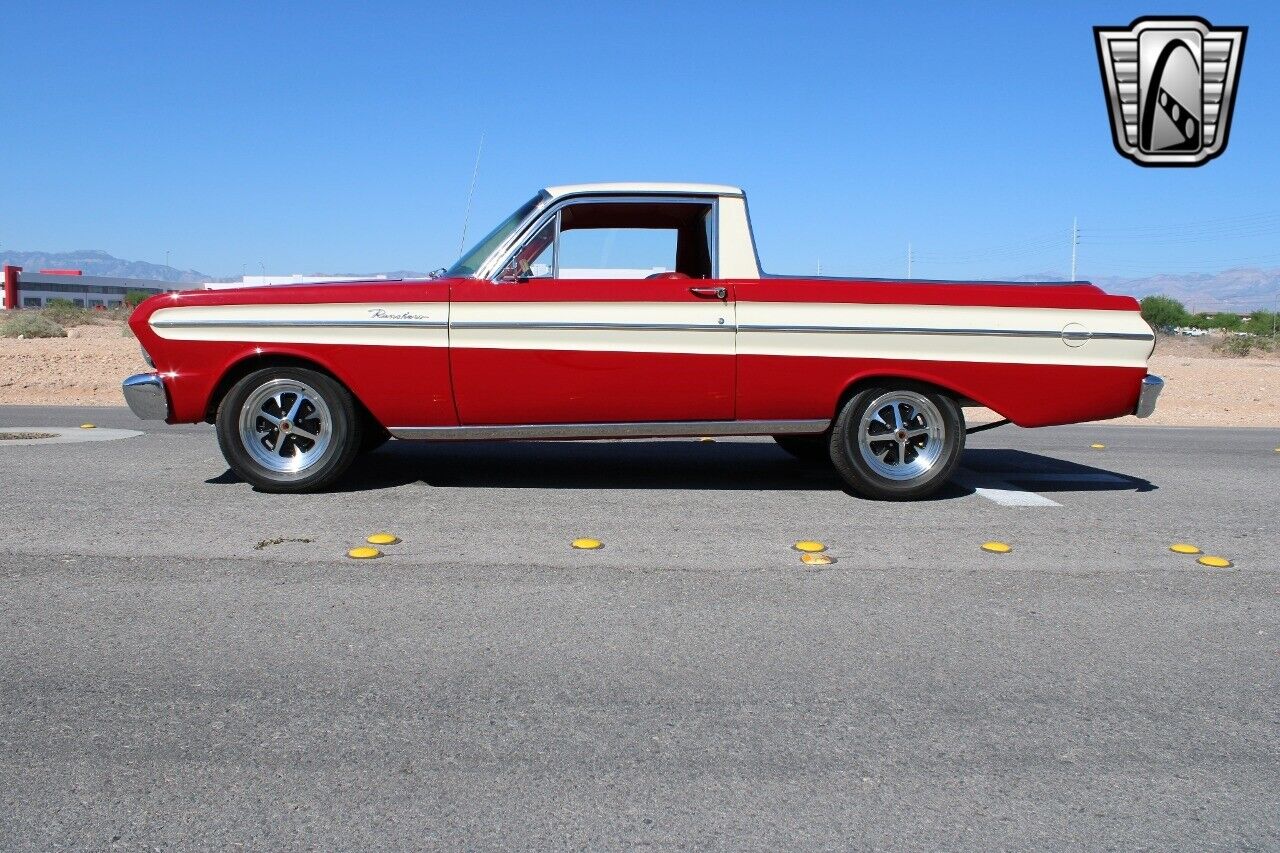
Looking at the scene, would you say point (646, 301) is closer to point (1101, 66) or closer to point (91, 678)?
point (91, 678)

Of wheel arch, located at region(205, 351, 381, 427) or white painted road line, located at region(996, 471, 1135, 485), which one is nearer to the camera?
wheel arch, located at region(205, 351, 381, 427)

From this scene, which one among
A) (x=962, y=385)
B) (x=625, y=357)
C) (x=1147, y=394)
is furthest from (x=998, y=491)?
(x=625, y=357)

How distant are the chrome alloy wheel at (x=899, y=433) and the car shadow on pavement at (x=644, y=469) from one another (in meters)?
0.28

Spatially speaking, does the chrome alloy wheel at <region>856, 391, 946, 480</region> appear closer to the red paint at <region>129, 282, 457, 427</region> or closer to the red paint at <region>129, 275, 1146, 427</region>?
the red paint at <region>129, 275, 1146, 427</region>

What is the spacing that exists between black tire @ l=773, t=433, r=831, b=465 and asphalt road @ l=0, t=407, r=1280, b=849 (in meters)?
1.27

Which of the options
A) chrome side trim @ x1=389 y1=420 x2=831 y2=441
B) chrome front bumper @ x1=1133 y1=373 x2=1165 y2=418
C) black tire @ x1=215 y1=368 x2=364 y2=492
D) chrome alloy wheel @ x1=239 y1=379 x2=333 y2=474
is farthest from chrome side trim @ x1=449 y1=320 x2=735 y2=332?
chrome front bumper @ x1=1133 y1=373 x2=1165 y2=418

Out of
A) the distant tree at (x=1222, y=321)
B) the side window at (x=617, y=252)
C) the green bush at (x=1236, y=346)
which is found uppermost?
the side window at (x=617, y=252)

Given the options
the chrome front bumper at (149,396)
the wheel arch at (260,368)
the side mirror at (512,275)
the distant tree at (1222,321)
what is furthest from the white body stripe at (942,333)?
the distant tree at (1222,321)

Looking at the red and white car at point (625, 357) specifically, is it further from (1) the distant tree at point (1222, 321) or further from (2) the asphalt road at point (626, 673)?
(1) the distant tree at point (1222, 321)

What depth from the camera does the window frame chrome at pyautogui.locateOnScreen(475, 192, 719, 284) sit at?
6551 mm

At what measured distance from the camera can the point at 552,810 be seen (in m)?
2.77

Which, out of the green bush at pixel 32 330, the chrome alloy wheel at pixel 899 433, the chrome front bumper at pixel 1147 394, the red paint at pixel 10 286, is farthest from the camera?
the red paint at pixel 10 286

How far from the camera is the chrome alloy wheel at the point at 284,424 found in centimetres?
645

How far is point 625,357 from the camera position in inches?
253
